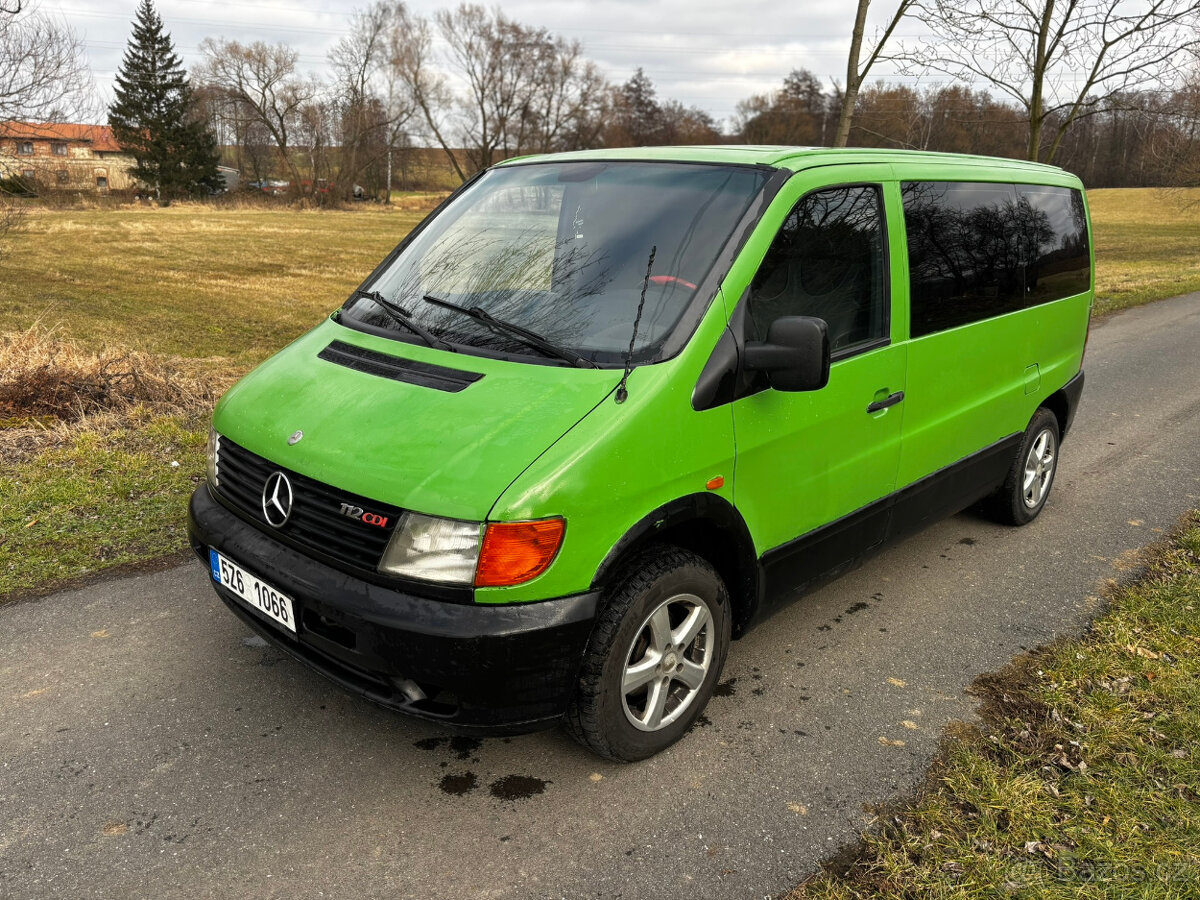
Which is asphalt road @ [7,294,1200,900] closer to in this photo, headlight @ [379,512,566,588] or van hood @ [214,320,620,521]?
headlight @ [379,512,566,588]

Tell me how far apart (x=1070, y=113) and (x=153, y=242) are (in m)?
23.4

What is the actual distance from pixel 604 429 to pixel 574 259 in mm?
945

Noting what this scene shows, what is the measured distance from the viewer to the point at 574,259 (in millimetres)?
3191

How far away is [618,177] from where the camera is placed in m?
3.42

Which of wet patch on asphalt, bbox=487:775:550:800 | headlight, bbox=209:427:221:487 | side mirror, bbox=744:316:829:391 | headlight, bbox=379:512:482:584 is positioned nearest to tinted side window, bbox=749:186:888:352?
side mirror, bbox=744:316:829:391

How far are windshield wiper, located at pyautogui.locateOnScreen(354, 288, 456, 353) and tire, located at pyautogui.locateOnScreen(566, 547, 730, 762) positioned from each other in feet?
3.59

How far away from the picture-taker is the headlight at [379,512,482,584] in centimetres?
239

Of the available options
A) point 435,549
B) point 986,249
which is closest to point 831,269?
point 986,249

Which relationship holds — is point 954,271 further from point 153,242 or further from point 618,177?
point 153,242

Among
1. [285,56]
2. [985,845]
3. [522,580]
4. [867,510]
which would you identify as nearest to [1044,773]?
[985,845]

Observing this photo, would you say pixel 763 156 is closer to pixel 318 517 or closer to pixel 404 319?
pixel 404 319

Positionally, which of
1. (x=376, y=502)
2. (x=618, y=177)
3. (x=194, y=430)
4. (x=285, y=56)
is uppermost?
(x=285, y=56)

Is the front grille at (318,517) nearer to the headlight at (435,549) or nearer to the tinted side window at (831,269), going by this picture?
the headlight at (435,549)

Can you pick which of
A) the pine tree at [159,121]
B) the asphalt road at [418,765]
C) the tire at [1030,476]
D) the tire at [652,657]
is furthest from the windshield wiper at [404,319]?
the pine tree at [159,121]
